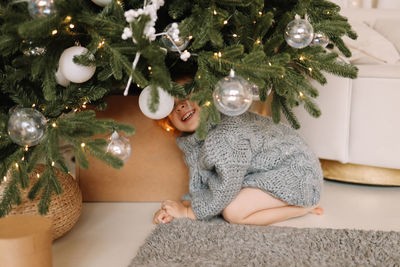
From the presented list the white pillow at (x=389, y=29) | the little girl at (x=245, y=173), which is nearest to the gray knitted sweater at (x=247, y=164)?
the little girl at (x=245, y=173)

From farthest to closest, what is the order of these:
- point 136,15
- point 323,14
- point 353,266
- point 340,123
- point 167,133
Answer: point 340,123 < point 167,133 < point 323,14 < point 353,266 < point 136,15

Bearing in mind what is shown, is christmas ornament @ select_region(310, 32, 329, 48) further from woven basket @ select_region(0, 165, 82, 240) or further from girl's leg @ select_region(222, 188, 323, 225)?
woven basket @ select_region(0, 165, 82, 240)

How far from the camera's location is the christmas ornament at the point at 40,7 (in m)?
0.72

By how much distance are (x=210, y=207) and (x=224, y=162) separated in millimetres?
142

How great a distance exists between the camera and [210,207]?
1166mm

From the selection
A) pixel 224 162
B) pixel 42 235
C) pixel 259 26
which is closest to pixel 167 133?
pixel 224 162

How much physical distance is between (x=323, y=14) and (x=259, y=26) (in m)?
0.26

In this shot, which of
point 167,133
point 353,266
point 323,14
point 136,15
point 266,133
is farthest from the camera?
point 167,133

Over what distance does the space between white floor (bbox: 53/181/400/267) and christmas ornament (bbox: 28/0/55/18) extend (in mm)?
594

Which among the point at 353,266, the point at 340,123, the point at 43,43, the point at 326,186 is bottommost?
the point at 326,186

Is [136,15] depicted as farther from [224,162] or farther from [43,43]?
[224,162]

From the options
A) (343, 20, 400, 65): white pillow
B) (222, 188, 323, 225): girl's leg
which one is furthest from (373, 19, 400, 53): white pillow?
(222, 188, 323, 225): girl's leg

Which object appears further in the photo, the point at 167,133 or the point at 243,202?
the point at 167,133

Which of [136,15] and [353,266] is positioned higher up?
[136,15]
